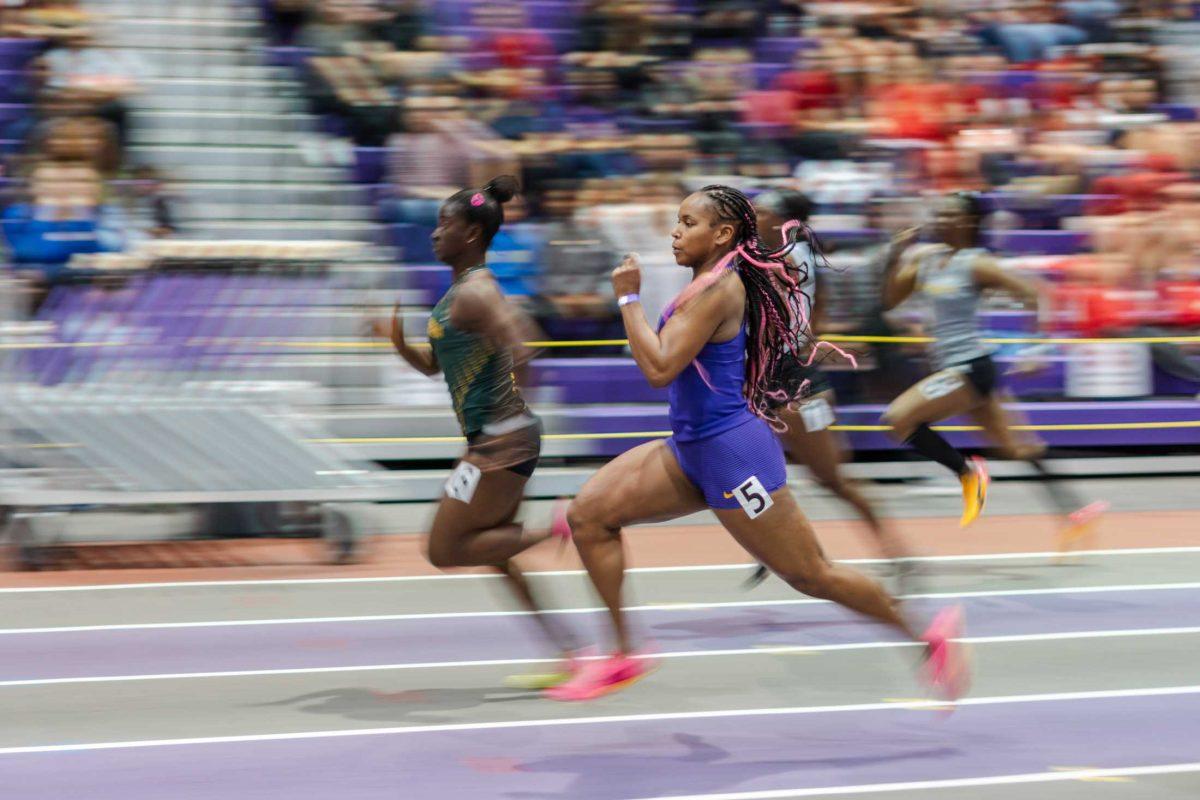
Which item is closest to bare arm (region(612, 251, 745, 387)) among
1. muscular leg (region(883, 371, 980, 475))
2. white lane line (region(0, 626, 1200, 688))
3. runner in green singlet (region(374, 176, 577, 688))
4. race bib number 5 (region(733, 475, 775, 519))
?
race bib number 5 (region(733, 475, 775, 519))

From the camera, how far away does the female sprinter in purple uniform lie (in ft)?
18.4

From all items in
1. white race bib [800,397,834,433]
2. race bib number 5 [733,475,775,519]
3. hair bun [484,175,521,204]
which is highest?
hair bun [484,175,521,204]

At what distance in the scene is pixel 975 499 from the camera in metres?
8.98

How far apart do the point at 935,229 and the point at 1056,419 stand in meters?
4.48

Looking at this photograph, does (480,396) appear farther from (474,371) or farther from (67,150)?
(67,150)

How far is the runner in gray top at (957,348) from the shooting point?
8805 millimetres

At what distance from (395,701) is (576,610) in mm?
1905

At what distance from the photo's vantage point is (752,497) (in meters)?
5.66

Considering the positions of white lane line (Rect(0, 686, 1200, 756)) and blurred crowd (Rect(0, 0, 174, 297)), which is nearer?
white lane line (Rect(0, 686, 1200, 756))

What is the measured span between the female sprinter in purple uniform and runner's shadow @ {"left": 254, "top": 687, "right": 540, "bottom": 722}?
2.95 ft

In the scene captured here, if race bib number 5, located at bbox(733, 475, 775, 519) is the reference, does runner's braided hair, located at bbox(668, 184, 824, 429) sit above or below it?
above

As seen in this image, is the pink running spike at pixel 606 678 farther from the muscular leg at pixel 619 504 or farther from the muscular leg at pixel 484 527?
the muscular leg at pixel 484 527

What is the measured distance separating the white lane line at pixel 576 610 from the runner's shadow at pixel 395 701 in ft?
3.18

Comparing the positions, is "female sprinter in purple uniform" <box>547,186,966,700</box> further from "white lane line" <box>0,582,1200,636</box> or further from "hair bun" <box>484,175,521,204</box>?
"white lane line" <box>0,582,1200,636</box>
